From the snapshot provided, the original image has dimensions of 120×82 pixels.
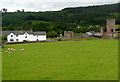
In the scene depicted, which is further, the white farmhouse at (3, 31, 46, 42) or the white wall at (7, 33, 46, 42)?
the white wall at (7, 33, 46, 42)

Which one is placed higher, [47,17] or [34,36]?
[47,17]

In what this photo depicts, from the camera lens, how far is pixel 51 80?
12906 millimetres

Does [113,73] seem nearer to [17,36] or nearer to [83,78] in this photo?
[83,78]

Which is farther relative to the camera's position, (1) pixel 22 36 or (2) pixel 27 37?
(2) pixel 27 37

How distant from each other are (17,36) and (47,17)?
109665 millimetres

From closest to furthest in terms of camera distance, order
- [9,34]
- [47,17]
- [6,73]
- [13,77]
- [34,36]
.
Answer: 1. [13,77]
2. [6,73]
3. [9,34]
4. [34,36]
5. [47,17]

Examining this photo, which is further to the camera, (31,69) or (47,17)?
(47,17)

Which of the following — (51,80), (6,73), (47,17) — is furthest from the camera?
(47,17)

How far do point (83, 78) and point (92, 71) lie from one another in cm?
221

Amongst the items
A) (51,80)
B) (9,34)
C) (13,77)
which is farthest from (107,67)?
(9,34)

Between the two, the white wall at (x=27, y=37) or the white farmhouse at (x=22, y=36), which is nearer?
the white farmhouse at (x=22, y=36)

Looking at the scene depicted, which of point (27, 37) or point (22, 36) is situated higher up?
point (22, 36)

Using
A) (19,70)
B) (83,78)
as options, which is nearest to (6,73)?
(19,70)

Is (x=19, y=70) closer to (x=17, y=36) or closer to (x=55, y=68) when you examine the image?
(x=55, y=68)
